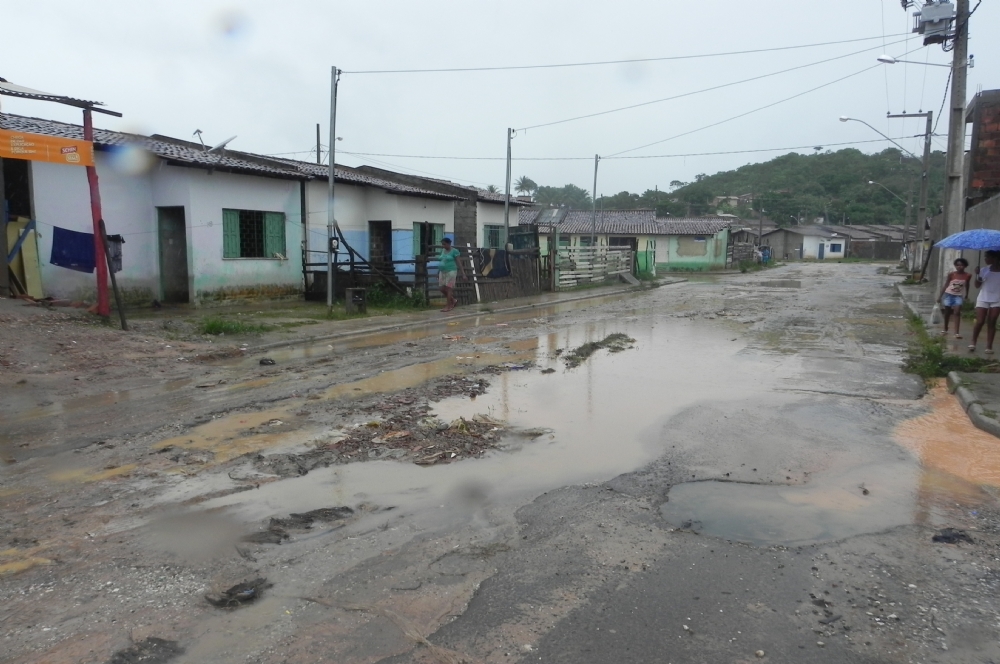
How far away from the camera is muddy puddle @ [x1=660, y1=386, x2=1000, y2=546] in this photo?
476 centimetres

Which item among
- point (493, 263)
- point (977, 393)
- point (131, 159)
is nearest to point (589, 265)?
point (493, 263)

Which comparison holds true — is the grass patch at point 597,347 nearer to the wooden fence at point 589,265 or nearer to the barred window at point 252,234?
the barred window at point 252,234

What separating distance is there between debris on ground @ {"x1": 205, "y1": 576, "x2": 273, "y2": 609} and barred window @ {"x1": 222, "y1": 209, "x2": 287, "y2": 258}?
53.1 ft

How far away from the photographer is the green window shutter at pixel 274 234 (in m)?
20.0

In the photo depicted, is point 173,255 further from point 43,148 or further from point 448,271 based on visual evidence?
point 448,271

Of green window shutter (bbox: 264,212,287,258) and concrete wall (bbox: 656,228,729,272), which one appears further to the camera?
concrete wall (bbox: 656,228,729,272)

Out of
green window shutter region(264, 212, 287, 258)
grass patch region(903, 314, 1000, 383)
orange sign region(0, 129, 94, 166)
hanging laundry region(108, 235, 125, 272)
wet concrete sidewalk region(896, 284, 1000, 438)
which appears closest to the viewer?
wet concrete sidewalk region(896, 284, 1000, 438)

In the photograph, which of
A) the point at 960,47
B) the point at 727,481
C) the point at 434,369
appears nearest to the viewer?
the point at 727,481

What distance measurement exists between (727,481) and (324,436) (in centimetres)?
363

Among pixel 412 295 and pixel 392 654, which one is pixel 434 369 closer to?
pixel 392 654

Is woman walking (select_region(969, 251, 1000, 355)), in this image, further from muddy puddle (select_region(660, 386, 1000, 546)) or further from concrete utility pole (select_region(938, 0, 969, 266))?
muddy puddle (select_region(660, 386, 1000, 546))

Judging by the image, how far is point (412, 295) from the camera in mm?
20234

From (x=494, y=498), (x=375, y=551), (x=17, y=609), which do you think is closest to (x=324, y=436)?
(x=494, y=498)

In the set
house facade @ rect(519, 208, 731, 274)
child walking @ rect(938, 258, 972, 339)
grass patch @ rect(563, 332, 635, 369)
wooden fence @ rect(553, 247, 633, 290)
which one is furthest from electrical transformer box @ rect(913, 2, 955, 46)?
house facade @ rect(519, 208, 731, 274)
